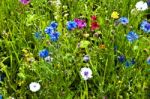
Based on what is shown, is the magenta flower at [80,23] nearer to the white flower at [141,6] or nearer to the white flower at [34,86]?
the white flower at [141,6]

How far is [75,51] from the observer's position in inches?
98.1

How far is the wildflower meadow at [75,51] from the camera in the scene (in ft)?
7.79

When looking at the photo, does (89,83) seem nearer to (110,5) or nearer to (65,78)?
(65,78)

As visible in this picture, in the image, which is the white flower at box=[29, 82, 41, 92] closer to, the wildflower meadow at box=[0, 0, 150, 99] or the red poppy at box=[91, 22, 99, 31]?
the wildflower meadow at box=[0, 0, 150, 99]

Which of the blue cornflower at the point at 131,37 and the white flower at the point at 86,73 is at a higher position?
the blue cornflower at the point at 131,37

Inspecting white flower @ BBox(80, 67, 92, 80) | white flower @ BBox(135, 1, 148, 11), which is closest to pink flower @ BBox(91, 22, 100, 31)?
white flower @ BBox(135, 1, 148, 11)

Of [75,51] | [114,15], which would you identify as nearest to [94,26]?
[114,15]

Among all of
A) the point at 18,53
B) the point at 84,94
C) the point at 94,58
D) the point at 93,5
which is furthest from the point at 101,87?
the point at 93,5

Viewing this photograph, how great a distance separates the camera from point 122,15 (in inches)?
113

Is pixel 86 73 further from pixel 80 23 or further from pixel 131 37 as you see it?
pixel 80 23

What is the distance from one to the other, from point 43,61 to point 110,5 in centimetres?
75

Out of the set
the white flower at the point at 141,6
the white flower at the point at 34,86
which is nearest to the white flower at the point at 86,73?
the white flower at the point at 34,86

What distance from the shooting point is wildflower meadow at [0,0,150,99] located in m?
2.38

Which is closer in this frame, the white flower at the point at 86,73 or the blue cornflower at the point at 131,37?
the white flower at the point at 86,73
